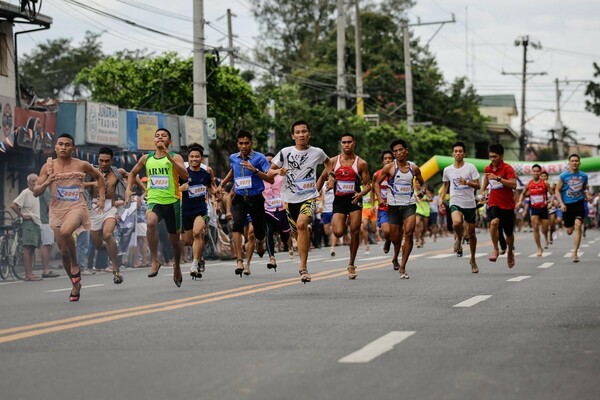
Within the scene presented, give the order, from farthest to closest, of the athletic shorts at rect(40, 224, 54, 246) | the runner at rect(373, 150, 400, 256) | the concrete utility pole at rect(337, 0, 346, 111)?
the concrete utility pole at rect(337, 0, 346, 111) → the athletic shorts at rect(40, 224, 54, 246) → the runner at rect(373, 150, 400, 256)

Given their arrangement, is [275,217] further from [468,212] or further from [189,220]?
[189,220]

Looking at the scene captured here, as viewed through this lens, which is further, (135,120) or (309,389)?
(135,120)

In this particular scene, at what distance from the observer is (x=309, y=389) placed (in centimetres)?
639

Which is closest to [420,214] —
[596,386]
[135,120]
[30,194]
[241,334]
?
[135,120]

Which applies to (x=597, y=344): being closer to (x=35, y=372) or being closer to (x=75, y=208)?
(x=35, y=372)

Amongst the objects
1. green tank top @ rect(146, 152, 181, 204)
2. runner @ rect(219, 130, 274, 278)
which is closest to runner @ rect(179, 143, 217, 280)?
runner @ rect(219, 130, 274, 278)

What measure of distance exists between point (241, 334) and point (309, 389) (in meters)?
2.66

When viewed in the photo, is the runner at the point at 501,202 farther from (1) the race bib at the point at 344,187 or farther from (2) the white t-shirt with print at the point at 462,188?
(1) the race bib at the point at 344,187

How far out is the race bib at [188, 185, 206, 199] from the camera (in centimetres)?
1670

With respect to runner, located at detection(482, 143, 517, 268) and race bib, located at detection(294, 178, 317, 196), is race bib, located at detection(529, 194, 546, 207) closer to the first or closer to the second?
runner, located at detection(482, 143, 517, 268)

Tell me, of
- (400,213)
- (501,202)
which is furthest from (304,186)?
(501,202)

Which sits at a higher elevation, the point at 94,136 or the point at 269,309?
the point at 94,136

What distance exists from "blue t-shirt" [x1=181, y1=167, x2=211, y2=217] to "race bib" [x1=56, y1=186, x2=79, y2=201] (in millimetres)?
2670

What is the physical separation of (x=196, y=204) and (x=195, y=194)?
5.4 inches
